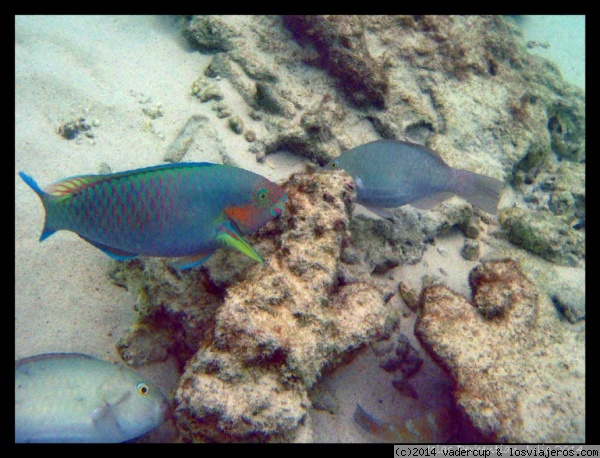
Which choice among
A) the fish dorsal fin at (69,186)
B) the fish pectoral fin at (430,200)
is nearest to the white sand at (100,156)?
the fish pectoral fin at (430,200)

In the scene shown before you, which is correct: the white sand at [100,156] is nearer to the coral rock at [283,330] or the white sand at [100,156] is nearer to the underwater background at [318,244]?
the underwater background at [318,244]

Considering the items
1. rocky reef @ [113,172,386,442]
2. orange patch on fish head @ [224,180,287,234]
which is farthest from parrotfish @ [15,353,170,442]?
orange patch on fish head @ [224,180,287,234]

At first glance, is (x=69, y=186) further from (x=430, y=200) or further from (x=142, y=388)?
(x=430, y=200)

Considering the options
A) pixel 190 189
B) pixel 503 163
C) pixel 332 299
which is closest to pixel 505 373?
pixel 332 299

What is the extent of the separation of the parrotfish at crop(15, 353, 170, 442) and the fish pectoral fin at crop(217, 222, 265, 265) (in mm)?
1041

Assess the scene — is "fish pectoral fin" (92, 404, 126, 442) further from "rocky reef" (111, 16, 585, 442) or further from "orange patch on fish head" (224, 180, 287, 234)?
"orange patch on fish head" (224, 180, 287, 234)

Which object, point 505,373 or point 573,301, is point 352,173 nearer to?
point 505,373

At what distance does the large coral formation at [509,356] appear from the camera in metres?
2.55

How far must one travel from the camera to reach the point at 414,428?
107 inches

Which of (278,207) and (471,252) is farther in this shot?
(471,252)

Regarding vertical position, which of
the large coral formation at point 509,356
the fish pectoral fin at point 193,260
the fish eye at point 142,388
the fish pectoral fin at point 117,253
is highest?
the fish pectoral fin at point 193,260

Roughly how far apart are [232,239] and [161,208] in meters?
0.47

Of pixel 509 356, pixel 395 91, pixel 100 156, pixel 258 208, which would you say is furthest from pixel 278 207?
pixel 395 91

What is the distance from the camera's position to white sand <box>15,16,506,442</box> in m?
2.89
